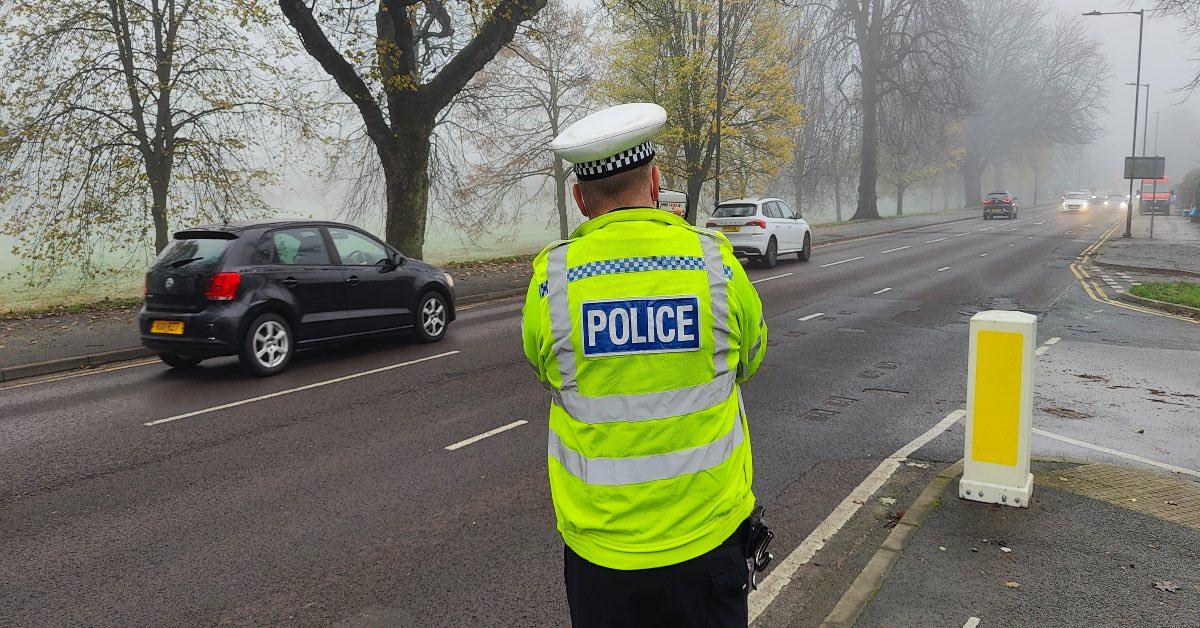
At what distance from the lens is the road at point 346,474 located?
3.74 m

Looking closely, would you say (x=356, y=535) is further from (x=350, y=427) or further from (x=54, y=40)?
(x=54, y=40)

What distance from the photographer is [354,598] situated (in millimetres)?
3664

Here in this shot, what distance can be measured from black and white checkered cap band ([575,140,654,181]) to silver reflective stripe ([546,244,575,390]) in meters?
0.20

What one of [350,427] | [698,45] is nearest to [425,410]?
[350,427]

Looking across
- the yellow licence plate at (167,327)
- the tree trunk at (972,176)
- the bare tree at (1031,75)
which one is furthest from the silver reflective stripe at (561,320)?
the tree trunk at (972,176)

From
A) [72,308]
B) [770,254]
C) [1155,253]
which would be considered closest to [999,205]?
[1155,253]

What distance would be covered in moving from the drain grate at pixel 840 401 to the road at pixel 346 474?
0.09 feet

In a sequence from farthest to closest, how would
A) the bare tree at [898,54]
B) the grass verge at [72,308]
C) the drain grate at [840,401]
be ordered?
the bare tree at [898,54], the grass verge at [72,308], the drain grate at [840,401]

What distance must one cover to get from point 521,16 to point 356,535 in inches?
571

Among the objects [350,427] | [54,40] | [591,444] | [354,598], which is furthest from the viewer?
[54,40]

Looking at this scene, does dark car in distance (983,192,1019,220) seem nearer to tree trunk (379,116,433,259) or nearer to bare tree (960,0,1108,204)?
bare tree (960,0,1108,204)

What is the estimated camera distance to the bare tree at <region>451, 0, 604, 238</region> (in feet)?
99.5

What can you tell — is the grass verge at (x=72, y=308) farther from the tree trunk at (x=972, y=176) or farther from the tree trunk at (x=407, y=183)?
the tree trunk at (x=972, y=176)

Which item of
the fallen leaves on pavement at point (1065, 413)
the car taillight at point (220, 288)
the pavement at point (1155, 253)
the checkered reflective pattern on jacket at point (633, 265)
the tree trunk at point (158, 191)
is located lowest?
the pavement at point (1155, 253)
